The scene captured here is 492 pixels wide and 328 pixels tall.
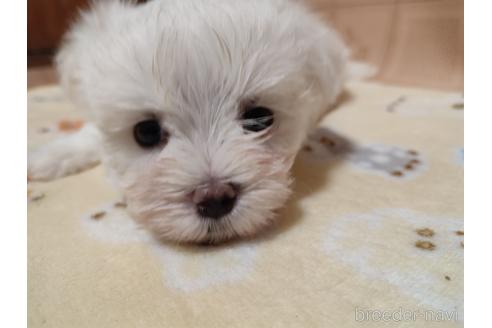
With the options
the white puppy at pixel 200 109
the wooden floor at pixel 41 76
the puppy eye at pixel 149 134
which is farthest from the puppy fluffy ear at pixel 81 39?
the wooden floor at pixel 41 76

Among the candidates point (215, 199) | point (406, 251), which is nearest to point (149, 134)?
point (215, 199)

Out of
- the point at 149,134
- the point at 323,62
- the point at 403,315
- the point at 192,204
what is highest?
the point at 323,62

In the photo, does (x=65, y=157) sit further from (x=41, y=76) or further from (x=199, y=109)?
(x=41, y=76)

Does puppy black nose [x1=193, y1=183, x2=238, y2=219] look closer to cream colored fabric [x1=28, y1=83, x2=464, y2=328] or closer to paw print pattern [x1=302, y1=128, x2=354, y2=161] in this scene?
cream colored fabric [x1=28, y1=83, x2=464, y2=328]

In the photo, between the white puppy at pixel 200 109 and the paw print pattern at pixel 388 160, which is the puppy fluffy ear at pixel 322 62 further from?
the paw print pattern at pixel 388 160

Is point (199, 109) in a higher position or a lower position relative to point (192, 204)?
higher
